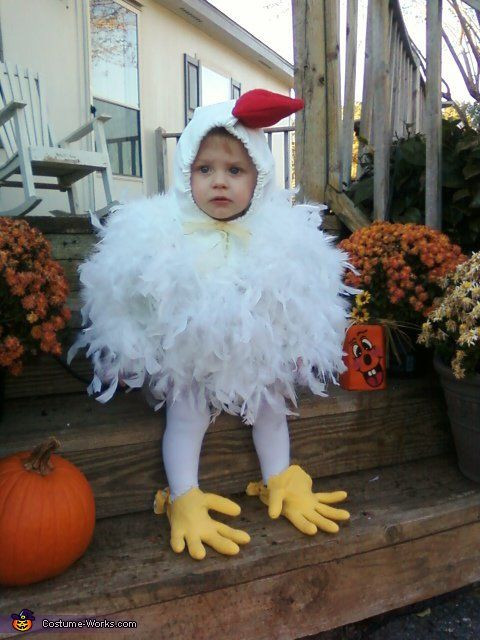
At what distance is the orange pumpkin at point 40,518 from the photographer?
1.22 metres

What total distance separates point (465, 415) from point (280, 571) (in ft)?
2.43

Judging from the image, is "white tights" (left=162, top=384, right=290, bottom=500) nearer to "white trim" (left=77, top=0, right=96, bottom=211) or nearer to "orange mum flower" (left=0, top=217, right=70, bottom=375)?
"orange mum flower" (left=0, top=217, right=70, bottom=375)

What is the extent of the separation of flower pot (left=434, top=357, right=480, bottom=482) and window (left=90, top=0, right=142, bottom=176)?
4.42 metres

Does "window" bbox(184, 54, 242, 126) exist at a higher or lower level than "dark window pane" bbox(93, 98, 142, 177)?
higher

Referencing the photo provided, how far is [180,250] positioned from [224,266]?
125 millimetres

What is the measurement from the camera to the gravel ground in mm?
1604

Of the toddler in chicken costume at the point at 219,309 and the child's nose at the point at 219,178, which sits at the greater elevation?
the child's nose at the point at 219,178

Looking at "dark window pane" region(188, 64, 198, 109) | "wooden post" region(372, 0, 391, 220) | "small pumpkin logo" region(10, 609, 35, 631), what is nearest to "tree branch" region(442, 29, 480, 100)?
"wooden post" region(372, 0, 391, 220)

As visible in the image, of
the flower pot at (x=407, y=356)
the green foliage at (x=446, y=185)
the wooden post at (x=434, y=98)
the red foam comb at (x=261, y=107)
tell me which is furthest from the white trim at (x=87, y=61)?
the red foam comb at (x=261, y=107)

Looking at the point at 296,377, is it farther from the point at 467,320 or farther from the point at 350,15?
the point at 350,15

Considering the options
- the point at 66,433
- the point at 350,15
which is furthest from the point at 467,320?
the point at 350,15

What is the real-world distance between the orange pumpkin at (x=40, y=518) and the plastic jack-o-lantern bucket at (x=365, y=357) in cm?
95

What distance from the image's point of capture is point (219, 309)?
4.58ft

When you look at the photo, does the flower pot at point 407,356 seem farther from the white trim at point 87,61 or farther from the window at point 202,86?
the window at point 202,86
